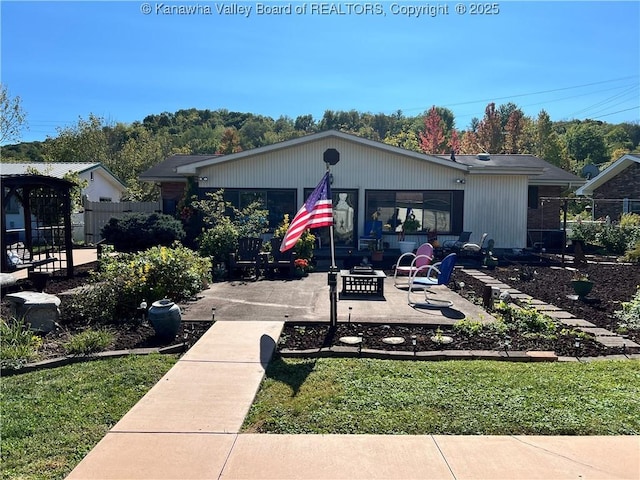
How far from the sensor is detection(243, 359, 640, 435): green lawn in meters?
3.83

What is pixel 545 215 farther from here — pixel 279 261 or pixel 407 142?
pixel 407 142

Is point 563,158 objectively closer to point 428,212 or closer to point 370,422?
point 428,212

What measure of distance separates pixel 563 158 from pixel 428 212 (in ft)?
101

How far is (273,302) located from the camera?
28.7ft

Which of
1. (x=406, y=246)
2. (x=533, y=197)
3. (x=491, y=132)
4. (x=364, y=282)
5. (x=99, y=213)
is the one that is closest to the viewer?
(x=364, y=282)

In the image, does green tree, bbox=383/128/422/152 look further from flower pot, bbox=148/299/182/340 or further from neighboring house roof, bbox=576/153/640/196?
flower pot, bbox=148/299/182/340

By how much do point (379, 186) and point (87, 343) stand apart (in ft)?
40.4

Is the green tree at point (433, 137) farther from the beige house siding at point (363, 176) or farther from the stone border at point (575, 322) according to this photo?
the stone border at point (575, 322)

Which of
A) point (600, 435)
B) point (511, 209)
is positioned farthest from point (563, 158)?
point (600, 435)

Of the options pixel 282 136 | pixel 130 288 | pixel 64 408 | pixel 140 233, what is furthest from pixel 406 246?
pixel 282 136

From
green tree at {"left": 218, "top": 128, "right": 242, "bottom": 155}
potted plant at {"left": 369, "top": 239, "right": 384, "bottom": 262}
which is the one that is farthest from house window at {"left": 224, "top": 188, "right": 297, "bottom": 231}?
green tree at {"left": 218, "top": 128, "right": 242, "bottom": 155}

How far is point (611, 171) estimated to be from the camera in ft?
86.0

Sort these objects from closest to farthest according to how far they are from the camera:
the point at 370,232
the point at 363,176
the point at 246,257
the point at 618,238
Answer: the point at 246,257
the point at 370,232
the point at 363,176
the point at 618,238

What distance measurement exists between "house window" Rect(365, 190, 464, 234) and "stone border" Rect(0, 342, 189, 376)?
1165 cm
